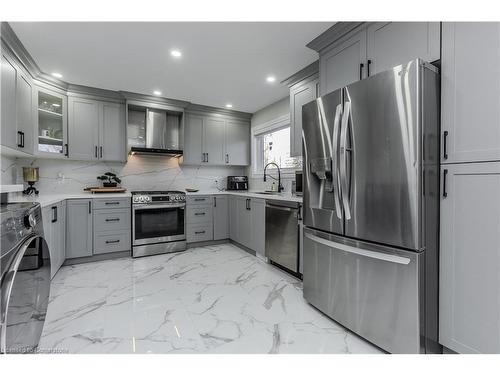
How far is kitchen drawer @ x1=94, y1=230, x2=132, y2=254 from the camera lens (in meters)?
3.28

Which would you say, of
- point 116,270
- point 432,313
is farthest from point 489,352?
point 116,270

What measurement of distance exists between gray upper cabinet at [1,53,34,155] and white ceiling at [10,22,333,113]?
29 cm

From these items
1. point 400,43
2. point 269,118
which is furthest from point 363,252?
point 269,118

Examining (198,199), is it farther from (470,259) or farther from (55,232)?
(470,259)

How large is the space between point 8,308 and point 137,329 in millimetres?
1039

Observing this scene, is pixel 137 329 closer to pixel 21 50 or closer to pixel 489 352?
pixel 489 352

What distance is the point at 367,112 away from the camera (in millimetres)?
1567

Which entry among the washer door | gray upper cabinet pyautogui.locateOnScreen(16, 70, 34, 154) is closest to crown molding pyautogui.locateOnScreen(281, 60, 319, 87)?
the washer door

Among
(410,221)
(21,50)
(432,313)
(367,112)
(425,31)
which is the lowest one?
(432,313)

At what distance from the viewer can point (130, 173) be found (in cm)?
405

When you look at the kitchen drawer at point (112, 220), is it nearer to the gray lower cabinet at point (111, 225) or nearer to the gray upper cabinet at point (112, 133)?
the gray lower cabinet at point (111, 225)

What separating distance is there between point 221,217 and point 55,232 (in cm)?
220

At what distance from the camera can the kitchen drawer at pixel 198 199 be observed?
391 centimetres

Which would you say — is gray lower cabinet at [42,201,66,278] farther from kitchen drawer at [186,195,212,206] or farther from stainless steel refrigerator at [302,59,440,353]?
stainless steel refrigerator at [302,59,440,353]
